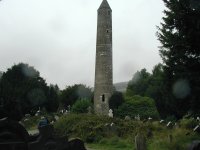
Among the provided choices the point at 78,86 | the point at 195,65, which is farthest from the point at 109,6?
the point at 195,65

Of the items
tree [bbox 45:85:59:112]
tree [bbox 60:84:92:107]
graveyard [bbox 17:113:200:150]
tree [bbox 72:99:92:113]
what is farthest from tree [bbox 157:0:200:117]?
tree [bbox 60:84:92:107]

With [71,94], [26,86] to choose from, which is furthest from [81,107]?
[71,94]

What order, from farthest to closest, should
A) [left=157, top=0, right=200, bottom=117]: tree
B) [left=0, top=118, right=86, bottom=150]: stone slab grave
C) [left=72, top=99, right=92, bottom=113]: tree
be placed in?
[left=72, top=99, right=92, bottom=113]: tree
[left=157, top=0, right=200, bottom=117]: tree
[left=0, top=118, right=86, bottom=150]: stone slab grave

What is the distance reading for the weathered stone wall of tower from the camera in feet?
189

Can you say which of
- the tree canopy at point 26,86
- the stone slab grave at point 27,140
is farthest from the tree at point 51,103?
the stone slab grave at point 27,140

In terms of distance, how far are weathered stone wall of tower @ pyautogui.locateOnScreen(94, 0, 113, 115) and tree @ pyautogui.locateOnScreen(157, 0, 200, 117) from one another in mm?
37977

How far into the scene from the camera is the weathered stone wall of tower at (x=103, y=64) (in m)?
57.7

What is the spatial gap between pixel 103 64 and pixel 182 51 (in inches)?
1564

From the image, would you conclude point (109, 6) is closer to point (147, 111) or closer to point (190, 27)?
point (147, 111)

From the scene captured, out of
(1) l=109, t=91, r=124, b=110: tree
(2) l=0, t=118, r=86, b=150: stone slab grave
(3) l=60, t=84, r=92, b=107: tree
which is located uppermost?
(3) l=60, t=84, r=92, b=107: tree

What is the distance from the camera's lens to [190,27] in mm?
17391

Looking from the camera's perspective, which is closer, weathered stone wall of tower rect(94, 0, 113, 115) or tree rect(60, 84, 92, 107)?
weathered stone wall of tower rect(94, 0, 113, 115)

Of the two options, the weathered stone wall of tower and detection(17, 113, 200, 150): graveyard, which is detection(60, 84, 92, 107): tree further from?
detection(17, 113, 200, 150): graveyard

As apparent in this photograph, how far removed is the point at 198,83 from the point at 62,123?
13171 mm
